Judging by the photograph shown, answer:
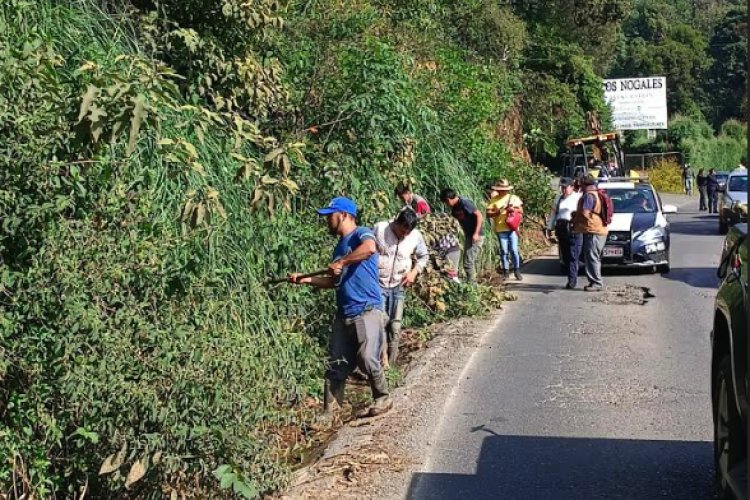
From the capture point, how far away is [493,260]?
63.0 ft

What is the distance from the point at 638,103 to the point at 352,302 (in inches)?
2114

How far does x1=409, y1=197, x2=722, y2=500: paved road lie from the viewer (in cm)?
704

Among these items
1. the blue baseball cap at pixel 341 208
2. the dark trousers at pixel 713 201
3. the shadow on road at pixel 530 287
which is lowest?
the dark trousers at pixel 713 201

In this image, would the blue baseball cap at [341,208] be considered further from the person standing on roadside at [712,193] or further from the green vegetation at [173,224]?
the person standing on roadside at [712,193]

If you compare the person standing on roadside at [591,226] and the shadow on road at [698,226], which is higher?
the person standing on roadside at [591,226]

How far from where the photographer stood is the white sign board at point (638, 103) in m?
58.9

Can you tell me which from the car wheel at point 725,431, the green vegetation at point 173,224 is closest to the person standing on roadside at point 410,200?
the green vegetation at point 173,224

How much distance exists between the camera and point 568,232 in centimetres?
1703

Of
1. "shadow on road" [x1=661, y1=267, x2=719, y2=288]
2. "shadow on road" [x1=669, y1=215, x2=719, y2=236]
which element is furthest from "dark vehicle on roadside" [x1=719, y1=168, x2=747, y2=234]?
"shadow on road" [x1=661, y1=267, x2=719, y2=288]

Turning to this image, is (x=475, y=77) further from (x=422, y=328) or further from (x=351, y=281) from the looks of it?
(x=351, y=281)

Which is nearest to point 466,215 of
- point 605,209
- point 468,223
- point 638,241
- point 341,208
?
point 468,223

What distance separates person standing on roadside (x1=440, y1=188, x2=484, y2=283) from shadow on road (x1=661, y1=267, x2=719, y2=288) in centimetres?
413

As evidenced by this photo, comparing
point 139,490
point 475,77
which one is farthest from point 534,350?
point 475,77

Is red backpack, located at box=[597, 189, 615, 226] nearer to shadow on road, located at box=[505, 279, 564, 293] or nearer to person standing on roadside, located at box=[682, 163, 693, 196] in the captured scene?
shadow on road, located at box=[505, 279, 564, 293]
